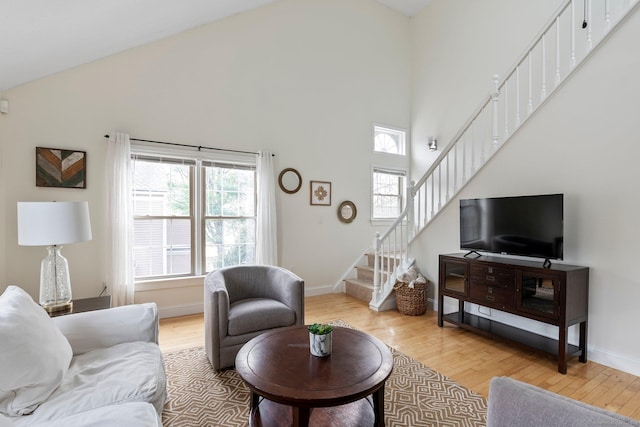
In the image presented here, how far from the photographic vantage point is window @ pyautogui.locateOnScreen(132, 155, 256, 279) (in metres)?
3.72

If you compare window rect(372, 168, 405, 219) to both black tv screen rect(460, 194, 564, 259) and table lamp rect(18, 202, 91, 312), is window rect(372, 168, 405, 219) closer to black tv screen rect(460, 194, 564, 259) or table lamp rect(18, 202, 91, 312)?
black tv screen rect(460, 194, 564, 259)

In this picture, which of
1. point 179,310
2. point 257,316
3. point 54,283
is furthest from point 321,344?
point 179,310

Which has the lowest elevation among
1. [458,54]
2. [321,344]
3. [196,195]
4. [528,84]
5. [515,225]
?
[321,344]

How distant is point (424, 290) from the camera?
397 centimetres

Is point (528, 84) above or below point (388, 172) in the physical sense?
above

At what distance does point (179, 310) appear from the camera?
3.88 m

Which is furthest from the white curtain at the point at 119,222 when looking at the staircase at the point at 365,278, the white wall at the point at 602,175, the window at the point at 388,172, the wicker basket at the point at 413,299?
the white wall at the point at 602,175

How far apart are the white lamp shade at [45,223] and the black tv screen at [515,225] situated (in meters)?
3.62

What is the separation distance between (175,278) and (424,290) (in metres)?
3.09

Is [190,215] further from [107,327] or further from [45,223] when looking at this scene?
[107,327]

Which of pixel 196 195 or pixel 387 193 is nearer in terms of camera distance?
pixel 196 195

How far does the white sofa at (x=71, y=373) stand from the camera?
51.9 inches

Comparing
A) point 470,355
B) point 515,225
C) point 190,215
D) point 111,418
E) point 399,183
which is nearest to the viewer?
point 111,418

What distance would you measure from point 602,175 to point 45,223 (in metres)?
4.35
